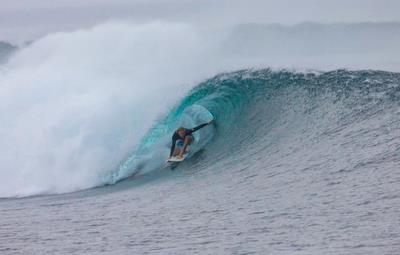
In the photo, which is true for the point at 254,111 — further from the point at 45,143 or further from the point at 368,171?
the point at 368,171

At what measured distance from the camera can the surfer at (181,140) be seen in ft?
52.0

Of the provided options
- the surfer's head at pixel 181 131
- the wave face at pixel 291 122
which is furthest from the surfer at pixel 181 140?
the wave face at pixel 291 122

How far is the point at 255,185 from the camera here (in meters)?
12.4

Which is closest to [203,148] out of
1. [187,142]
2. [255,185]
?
[187,142]

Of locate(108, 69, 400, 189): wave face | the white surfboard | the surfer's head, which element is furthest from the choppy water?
the surfer's head

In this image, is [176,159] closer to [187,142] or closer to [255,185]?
[187,142]

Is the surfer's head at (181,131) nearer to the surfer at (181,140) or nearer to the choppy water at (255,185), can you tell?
the surfer at (181,140)

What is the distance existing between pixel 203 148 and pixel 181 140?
0.43 m

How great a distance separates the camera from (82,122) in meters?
18.0

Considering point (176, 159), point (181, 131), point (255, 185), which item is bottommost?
point (255, 185)

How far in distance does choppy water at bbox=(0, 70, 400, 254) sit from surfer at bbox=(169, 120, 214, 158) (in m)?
0.32

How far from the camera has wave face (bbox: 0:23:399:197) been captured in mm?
14016

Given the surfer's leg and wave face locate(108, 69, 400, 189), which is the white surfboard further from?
wave face locate(108, 69, 400, 189)

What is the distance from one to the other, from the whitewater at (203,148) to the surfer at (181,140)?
0.92ft
